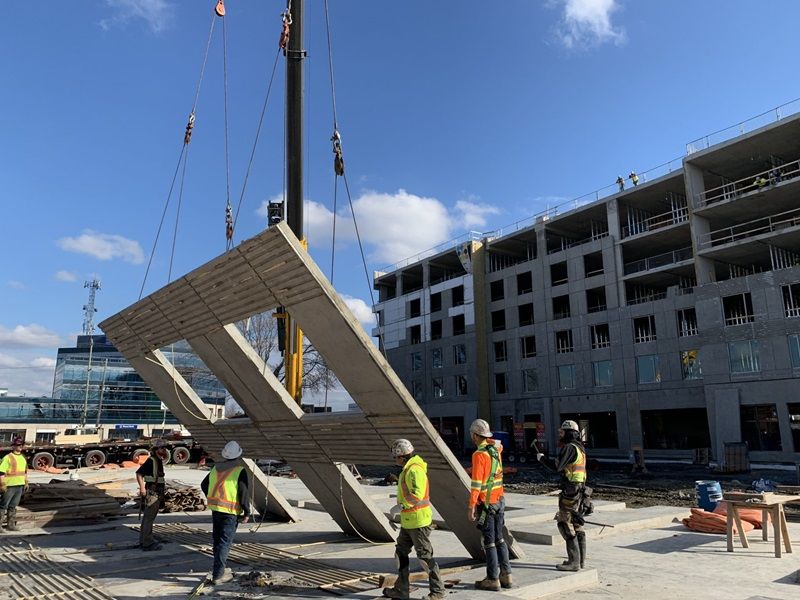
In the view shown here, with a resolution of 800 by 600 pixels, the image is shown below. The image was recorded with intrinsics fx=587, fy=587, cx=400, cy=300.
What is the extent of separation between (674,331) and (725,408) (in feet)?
22.1

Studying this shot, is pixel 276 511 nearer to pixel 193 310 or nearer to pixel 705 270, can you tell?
pixel 193 310

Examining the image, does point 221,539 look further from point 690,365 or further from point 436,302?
point 436,302

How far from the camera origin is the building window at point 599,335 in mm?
44688

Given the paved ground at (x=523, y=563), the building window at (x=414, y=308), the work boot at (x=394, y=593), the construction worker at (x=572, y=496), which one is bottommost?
the paved ground at (x=523, y=563)

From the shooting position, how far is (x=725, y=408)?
34500 mm

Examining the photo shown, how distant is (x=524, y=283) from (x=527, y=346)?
5.81 meters

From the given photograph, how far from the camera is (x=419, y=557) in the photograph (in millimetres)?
6742

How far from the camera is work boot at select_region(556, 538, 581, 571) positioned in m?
7.82

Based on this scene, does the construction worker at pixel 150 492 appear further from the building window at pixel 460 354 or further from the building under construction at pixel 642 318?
the building window at pixel 460 354

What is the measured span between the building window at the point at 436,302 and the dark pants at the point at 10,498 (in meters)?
48.9

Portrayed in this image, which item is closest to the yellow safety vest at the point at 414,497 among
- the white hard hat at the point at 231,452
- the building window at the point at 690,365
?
the white hard hat at the point at 231,452

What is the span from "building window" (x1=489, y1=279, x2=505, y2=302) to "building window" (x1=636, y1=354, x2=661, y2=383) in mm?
15425

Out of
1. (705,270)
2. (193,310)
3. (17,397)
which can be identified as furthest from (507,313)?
(17,397)

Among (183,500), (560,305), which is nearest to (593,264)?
(560,305)
